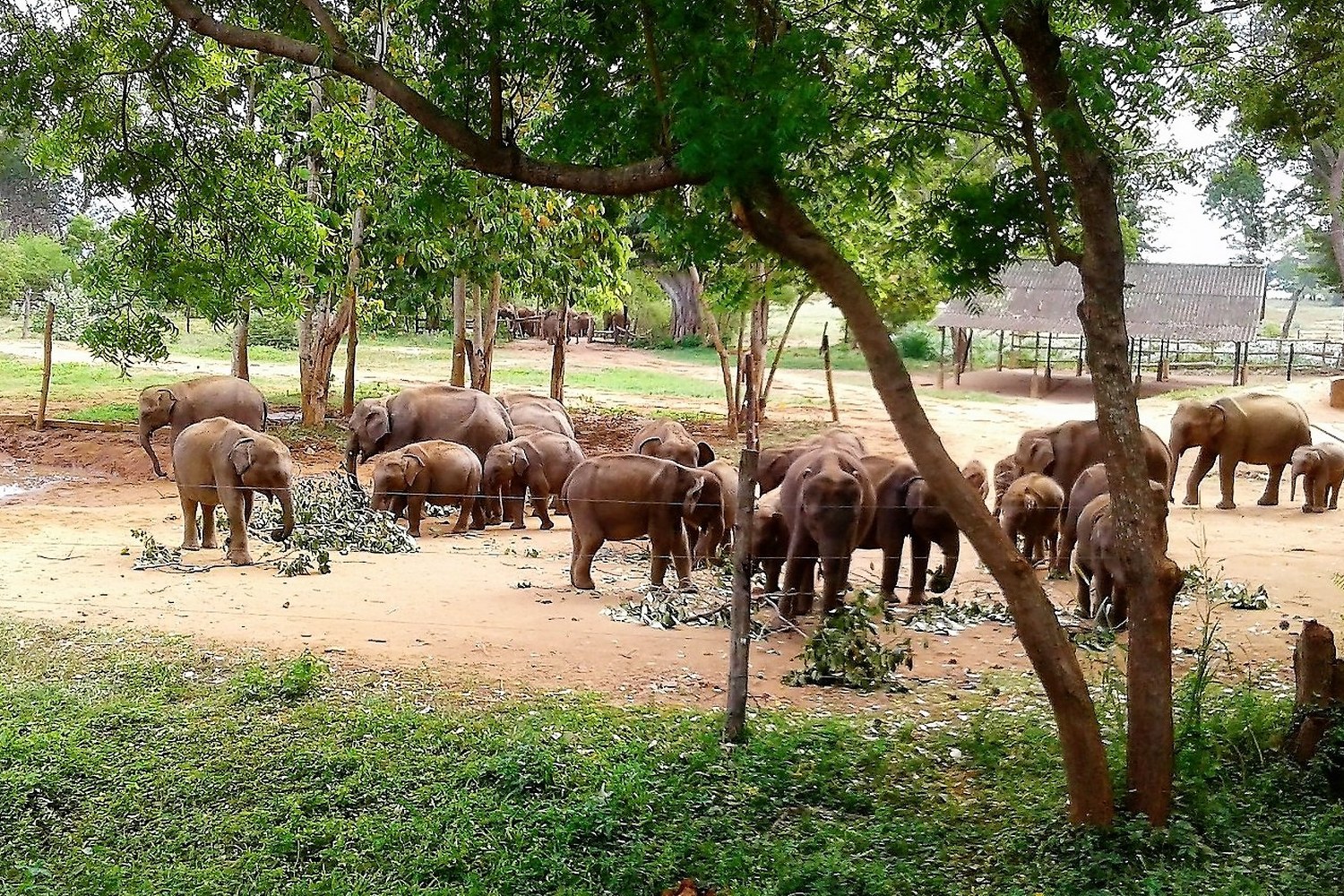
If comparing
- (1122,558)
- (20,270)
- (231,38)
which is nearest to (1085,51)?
(1122,558)

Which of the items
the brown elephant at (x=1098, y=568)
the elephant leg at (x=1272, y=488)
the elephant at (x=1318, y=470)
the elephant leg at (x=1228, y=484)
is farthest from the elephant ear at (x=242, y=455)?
the elephant at (x=1318, y=470)

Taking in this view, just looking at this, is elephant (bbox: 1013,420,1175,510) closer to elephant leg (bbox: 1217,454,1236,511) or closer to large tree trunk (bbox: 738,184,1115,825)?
elephant leg (bbox: 1217,454,1236,511)

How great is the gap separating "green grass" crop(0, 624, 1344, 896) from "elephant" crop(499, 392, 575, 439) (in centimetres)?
931

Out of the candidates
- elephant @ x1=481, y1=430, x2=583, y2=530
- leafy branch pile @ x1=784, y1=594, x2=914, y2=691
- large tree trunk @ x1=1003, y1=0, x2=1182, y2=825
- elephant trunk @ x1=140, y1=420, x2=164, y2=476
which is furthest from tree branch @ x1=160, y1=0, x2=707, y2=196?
elephant trunk @ x1=140, y1=420, x2=164, y2=476

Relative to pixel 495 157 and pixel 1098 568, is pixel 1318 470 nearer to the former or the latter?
pixel 1098 568

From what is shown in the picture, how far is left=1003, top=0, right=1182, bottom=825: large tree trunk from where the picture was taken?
5430 millimetres

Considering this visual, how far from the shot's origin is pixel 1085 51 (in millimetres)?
5113

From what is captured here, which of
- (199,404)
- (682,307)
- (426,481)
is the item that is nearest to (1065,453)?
(426,481)

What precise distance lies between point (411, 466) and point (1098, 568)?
24.2ft

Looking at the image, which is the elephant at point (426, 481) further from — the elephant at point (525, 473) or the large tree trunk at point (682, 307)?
the large tree trunk at point (682, 307)

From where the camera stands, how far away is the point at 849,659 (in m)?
7.93

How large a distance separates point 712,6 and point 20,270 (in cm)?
3789

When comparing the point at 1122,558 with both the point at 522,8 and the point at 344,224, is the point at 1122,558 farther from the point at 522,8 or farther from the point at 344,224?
the point at 344,224

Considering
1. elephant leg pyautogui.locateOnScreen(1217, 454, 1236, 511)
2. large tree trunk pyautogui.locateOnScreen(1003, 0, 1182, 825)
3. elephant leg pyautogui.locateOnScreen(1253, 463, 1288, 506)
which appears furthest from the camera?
elephant leg pyautogui.locateOnScreen(1253, 463, 1288, 506)
